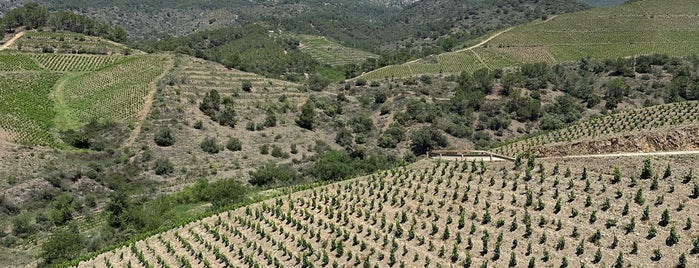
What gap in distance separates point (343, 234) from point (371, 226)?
154 centimetres

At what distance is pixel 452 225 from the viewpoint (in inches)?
989

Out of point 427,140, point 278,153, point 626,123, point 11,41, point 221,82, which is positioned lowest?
point 427,140

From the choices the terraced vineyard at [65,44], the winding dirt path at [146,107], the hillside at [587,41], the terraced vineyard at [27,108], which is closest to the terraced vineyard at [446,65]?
the hillside at [587,41]

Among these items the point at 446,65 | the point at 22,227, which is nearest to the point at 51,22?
the point at 446,65

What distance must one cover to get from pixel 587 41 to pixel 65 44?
393 ft

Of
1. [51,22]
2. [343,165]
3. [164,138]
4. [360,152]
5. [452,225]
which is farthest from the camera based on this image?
[51,22]

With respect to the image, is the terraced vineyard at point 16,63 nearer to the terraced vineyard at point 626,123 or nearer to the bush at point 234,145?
the bush at point 234,145

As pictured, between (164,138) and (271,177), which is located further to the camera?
(164,138)

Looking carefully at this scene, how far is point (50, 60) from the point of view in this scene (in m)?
101

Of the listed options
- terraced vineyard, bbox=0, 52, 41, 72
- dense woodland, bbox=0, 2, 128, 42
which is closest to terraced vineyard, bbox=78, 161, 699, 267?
terraced vineyard, bbox=0, 52, 41, 72

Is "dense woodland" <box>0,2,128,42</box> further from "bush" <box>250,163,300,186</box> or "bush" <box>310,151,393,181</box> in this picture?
"bush" <box>250,163,300,186</box>

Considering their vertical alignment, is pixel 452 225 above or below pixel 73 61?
above

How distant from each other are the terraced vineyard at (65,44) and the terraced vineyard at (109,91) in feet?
47.8

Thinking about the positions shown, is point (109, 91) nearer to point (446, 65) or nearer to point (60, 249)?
point (60, 249)
